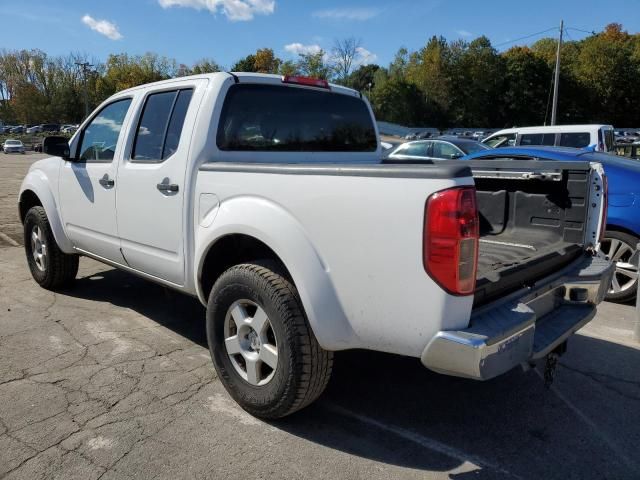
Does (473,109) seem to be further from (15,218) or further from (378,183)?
(378,183)

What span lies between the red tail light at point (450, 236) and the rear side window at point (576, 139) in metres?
11.8

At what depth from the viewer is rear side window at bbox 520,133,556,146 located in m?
13.1

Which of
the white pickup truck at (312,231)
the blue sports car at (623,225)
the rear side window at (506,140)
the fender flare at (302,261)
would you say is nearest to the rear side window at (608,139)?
the rear side window at (506,140)

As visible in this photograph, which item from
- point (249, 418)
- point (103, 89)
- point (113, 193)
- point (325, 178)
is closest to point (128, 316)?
point (113, 193)

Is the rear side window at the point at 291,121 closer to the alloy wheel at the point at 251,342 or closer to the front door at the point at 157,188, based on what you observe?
the front door at the point at 157,188

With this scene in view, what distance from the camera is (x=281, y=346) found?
107 inches

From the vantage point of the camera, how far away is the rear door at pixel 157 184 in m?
3.42

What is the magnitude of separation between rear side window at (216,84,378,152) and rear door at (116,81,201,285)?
285 millimetres

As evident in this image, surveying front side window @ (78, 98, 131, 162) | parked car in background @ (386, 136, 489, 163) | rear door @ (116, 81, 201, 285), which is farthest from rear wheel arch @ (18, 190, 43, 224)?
parked car in background @ (386, 136, 489, 163)

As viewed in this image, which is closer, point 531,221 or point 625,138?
point 531,221

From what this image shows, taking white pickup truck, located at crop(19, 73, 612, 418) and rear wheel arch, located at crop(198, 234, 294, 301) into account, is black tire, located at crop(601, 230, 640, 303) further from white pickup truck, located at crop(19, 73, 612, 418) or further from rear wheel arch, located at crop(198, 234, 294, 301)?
rear wheel arch, located at crop(198, 234, 294, 301)

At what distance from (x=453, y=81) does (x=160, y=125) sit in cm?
8243

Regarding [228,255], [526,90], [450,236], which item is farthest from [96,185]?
[526,90]

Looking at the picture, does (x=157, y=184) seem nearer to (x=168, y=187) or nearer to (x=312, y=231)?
(x=168, y=187)
